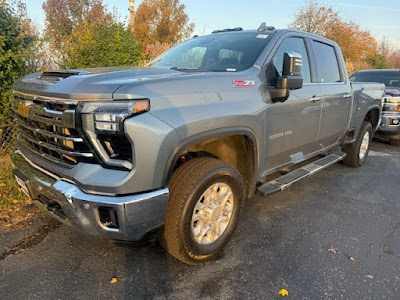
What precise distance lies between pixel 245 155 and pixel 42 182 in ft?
5.74

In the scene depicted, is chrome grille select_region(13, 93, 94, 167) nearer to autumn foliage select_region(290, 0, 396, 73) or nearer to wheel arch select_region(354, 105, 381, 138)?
wheel arch select_region(354, 105, 381, 138)

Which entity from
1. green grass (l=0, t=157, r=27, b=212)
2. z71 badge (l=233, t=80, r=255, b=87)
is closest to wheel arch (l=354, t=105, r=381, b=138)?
z71 badge (l=233, t=80, r=255, b=87)

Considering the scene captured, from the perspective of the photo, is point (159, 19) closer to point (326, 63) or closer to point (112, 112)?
point (326, 63)

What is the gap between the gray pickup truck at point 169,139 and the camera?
2053 mm

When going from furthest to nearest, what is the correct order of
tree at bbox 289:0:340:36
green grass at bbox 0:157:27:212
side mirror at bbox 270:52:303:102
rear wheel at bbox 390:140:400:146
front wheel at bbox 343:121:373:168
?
tree at bbox 289:0:340:36 → rear wheel at bbox 390:140:400:146 → front wheel at bbox 343:121:373:168 → green grass at bbox 0:157:27:212 → side mirror at bbox 270:52:303:102

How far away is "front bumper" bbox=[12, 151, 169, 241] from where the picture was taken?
2039 millimetres

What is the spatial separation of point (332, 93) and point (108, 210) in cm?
342

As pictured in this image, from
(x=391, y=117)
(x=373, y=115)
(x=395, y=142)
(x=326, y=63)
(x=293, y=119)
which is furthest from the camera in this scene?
(x=395, y=142)

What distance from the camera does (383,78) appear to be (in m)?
8.93

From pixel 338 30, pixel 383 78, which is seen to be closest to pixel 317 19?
pixel 338 30

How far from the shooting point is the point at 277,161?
346 centimetres

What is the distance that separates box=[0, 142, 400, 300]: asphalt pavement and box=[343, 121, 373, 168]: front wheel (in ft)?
6.25

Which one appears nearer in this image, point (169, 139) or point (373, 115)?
point (169, 139)

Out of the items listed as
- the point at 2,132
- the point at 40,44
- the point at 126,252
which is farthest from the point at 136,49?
the point at 126,252
